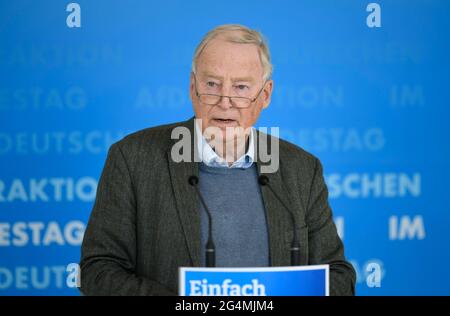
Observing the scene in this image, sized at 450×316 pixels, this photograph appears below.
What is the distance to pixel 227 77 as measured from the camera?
1.93 m

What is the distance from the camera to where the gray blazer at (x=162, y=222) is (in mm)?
1801

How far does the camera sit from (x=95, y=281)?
171 centimetres

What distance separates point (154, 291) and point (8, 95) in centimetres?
175

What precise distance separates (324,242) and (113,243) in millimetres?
609

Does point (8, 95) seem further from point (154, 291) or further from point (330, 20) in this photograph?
point (154, 291)

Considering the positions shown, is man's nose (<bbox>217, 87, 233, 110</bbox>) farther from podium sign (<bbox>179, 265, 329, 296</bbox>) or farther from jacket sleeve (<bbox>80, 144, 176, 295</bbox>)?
podium sign (<bbox>179, 265, 329, 296</bbox>)

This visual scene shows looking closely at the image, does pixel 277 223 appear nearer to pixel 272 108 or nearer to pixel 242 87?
A: pixel 242 87

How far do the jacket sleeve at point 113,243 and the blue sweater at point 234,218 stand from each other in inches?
8.1

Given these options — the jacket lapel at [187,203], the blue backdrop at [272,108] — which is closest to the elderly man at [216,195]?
the jacket lapel at [187,203]

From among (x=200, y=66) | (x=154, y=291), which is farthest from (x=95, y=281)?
(x=200, y=66)

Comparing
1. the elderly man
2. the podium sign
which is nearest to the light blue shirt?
the elderly man

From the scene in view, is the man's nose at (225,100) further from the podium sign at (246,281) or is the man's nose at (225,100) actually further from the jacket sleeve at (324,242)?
the podium sign at (246,281)

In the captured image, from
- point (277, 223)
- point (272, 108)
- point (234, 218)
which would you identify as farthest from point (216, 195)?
point (272, 108)

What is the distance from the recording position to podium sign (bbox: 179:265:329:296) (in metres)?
1.42
